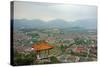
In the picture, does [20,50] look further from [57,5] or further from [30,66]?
[57,5]

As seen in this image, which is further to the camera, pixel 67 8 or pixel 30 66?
pixel 67 8

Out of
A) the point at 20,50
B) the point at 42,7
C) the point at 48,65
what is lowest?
the point at 48,65

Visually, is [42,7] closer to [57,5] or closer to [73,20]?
[57,5]

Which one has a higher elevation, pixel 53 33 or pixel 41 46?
pixel 53 33
